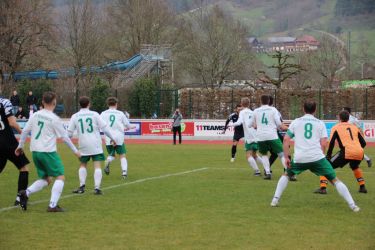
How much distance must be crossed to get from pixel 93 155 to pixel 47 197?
45.0 inches

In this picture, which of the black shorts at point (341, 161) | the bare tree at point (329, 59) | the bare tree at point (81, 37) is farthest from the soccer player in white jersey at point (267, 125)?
the bare tree at point (329, 59)

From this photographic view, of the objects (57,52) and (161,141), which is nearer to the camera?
(161,141)

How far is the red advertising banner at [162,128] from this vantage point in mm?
37000

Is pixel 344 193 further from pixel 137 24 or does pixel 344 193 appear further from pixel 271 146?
pixel 137 24

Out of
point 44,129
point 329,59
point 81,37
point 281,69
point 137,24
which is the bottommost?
point 44,129

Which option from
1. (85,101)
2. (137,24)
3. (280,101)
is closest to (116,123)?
(85,101)

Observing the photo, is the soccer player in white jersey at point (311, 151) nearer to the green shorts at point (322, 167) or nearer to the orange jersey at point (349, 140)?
the green shorts at point (322, 167)

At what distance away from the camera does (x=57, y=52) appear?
5156 centimetres

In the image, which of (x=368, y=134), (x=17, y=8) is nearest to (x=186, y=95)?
(x=368, y=134)

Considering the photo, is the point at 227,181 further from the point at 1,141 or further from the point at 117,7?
the point at 117,7

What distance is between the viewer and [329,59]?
67938mm

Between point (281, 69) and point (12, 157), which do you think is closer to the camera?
point (12, 157)

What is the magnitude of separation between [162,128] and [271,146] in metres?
21.7

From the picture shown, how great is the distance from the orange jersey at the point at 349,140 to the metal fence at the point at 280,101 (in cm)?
2615
